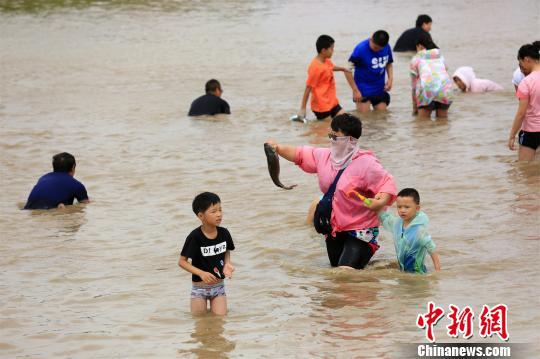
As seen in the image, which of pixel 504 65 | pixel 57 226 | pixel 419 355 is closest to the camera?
pixel 419 355

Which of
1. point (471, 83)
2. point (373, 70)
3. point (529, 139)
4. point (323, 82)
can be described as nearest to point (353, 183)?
point (529, 139)

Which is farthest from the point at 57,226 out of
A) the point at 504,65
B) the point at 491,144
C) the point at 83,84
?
the point at 504,65

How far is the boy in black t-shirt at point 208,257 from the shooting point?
23.9 ft

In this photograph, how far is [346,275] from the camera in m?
8.33

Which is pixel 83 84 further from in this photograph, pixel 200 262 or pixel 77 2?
pixel 77 2

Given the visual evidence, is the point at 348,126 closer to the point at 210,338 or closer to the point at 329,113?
the point at 210,338

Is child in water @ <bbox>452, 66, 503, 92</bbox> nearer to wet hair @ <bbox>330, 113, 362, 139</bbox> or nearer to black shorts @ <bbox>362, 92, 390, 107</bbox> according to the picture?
black shorts @ <bbox>362, 92, 390, 107</bbox>

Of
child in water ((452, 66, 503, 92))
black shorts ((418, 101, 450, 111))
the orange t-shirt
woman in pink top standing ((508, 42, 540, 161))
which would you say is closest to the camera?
woman in pink top standing ((508, 42, 540, 161))

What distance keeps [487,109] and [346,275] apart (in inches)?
327

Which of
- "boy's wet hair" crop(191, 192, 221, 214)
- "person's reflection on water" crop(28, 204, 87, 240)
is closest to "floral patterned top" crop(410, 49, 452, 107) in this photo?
"person's reflection on water" crop(28, 204, 87, 240)

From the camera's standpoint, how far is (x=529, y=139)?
11.7 m

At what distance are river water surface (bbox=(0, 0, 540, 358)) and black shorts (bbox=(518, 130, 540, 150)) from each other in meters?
0.29

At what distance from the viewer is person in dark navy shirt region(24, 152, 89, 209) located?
36.5 ft

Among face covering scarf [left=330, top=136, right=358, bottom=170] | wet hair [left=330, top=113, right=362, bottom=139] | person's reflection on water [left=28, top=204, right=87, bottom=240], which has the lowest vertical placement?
person's reflection on water [left=28, top=204, right=87, bottom=240]
